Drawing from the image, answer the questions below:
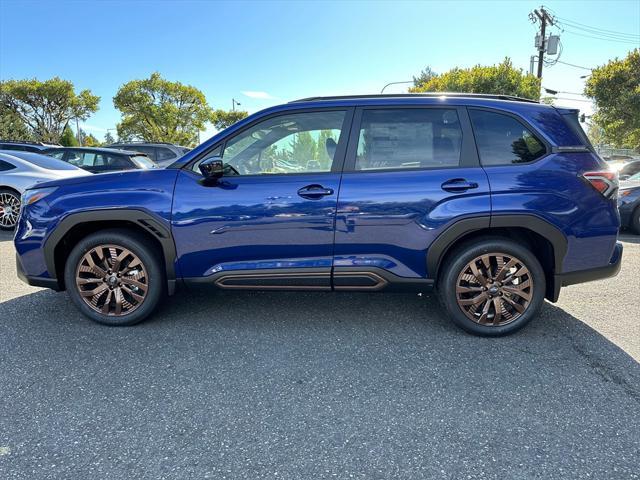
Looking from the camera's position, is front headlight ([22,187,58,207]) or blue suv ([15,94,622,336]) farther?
front headlight ([22,187,58,207])

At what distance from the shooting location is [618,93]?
20969 millimetres

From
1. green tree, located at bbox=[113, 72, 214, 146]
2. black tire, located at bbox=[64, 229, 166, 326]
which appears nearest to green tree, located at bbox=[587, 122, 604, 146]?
black tire, located at bbox=[64, 229, 166, 326]

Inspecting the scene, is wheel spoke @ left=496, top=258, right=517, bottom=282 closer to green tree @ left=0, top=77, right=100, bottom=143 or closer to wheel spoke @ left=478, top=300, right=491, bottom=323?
wheel spoke @ left=478, top=300, right=491, bottom=323

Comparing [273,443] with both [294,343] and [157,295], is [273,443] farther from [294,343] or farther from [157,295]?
[157,295]

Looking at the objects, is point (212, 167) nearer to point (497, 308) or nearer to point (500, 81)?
point (497, 308)

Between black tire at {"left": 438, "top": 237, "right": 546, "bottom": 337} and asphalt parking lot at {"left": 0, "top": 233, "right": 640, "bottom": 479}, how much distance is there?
13 cm

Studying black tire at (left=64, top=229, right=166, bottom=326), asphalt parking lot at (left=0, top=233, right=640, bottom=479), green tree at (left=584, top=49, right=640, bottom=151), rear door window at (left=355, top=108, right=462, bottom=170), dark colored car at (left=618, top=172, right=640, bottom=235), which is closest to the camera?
asphalt parking lot at (left=0, top=233, right=640, bottom=479)

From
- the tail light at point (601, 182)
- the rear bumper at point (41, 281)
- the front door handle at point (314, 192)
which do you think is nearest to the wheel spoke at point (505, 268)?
the tail light at point (601, 182)

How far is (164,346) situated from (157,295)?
450mm

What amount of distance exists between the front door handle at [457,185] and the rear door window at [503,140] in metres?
0.22

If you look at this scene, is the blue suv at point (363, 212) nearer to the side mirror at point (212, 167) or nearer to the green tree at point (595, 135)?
the side mirror at point (212, 167)

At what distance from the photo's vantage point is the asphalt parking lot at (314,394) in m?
2.00

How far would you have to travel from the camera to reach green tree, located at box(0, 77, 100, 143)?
38.3 m

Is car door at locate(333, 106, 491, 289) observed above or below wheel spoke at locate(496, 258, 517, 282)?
above
